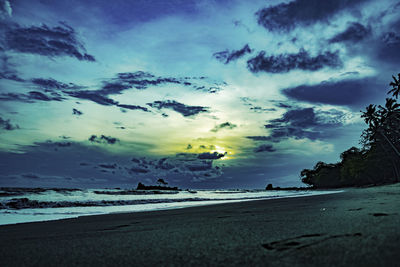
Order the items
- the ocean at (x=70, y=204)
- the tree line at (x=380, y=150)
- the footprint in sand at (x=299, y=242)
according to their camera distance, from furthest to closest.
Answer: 1. the tree line at (x=380, y=150)
2. the ocean at (x=70, y=204)
3. the footprint in sand at (x=299, y=242)

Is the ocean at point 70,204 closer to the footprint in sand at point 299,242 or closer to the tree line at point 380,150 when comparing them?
the footprint in sand at point 299,242

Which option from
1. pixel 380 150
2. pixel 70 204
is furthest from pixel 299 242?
pixel 380 150

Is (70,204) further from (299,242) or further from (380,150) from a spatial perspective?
(380,150)

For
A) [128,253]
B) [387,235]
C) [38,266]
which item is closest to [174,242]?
[128,253]

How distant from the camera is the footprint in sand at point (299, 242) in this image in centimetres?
198

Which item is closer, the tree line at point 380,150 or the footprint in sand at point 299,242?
the footprint in sand at point 299,242

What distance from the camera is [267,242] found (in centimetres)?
222

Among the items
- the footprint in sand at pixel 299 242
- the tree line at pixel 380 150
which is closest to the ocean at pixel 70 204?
the footprint in sand at pixel 299 242

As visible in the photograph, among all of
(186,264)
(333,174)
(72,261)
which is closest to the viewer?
(186,264)

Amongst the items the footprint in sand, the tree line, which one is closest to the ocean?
the footprint in sand

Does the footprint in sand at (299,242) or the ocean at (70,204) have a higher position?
the footprint in sand at (299,242)

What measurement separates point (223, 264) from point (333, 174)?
94.5 meters

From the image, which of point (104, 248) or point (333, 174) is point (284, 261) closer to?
point (104, 248)

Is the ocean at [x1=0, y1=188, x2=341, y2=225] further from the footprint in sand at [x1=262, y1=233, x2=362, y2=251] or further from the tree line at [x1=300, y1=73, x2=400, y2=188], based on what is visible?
the tree line at [x1=300, y1=73, x2=400, y2=188]
